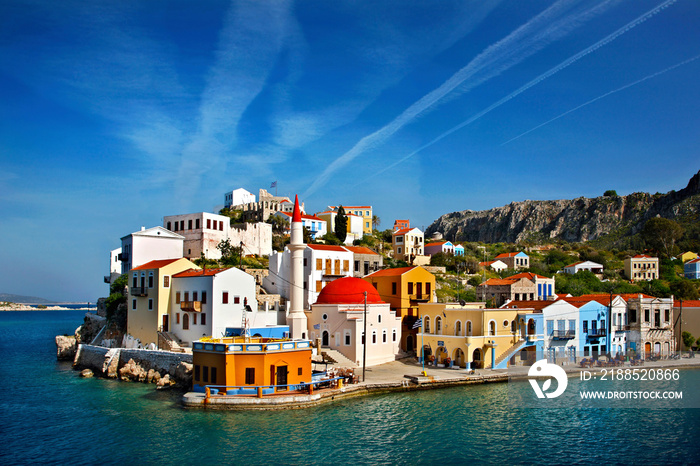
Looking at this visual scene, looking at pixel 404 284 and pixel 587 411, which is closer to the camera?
pixel 587 411

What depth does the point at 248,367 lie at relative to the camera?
94.1 feet

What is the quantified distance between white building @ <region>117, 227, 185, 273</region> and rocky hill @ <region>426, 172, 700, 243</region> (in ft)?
311

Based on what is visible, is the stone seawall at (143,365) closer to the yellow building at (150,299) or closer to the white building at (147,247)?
the yellow building at (150,299)

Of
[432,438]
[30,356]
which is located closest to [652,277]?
[432,438]

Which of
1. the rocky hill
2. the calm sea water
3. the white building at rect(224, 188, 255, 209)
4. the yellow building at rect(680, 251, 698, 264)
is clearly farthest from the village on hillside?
the rocky hill

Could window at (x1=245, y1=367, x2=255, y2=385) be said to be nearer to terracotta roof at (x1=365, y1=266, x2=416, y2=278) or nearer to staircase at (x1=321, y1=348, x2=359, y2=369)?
staircase at (x1=321, y1=348, x2=359, y2=369)

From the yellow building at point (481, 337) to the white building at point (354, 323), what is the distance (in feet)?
8.50

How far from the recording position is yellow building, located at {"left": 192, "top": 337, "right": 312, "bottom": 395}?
28.5m

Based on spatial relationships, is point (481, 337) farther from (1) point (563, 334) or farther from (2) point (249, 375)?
(2) point (249, 375)

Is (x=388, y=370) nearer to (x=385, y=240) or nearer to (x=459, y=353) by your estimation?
(x=459, y=353)

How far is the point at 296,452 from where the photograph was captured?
2127 centimetres

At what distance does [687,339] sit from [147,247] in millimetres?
47667

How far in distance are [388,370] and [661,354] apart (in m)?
23.4

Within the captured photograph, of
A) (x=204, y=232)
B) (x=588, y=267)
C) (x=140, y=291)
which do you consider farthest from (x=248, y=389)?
(x=588, y=267)
